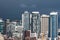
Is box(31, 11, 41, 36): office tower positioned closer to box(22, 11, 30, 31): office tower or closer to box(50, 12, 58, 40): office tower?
box(22, 11, 30, 31): office tower

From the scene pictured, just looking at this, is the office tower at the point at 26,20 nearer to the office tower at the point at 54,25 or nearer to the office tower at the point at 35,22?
the office tower at the point at 35,22

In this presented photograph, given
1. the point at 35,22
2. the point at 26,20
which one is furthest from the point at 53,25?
the point at 26,20

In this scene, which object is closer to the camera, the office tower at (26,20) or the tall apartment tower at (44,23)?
the office tower at (26,20)

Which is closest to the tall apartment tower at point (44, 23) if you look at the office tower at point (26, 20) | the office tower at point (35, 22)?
the office tower at point (35, 22)

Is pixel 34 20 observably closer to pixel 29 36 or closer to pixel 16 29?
pixel 16 29

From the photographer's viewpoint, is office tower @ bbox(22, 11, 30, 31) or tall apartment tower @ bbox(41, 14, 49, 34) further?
tall apartment tower @ bbox(41, 14, 49, 34)

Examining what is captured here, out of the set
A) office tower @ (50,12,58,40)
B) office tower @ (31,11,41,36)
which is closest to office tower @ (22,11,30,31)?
office tower @ (31,11,41,36)

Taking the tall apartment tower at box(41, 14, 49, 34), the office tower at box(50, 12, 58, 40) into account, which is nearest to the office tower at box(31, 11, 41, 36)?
the tall apartment tower at box(41, 14, 49, 34)

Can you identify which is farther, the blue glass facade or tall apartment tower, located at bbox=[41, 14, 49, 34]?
tall apartment tower, located at bbox=[41, 14, 49, 34]

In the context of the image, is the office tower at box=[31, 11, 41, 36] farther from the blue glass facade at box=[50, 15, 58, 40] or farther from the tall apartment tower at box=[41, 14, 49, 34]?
the blue glass facade at box=[50, 15, 58, 40]

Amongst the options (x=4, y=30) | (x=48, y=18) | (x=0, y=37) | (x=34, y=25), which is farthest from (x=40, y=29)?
(x=0, y=37)

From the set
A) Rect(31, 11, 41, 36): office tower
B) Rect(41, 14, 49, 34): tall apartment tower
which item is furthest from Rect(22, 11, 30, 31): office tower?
Rect(41, 14, 49, 34): tall apartment tower
